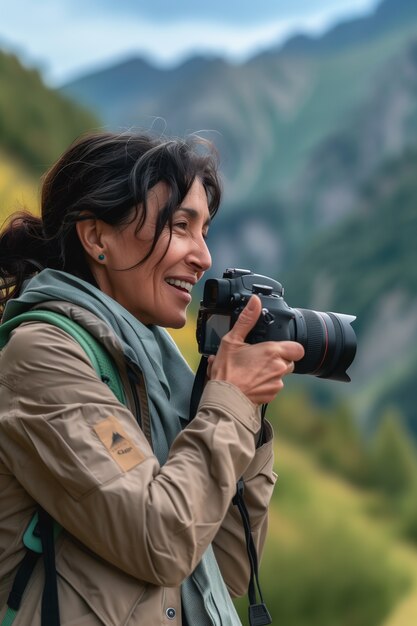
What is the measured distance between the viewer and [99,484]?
1.81 meters

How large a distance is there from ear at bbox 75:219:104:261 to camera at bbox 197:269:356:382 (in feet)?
0.70

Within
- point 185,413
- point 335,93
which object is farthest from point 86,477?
point 335,93

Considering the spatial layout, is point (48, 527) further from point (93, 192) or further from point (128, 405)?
point (93, 192)

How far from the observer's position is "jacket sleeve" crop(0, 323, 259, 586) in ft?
5.95

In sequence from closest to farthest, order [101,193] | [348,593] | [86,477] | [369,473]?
[86,477] < [101,193] < [348,593] < [369,473]

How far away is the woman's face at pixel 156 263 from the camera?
2.16m

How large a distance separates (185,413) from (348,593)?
Answer: 29.0 feet

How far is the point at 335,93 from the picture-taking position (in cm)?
10550

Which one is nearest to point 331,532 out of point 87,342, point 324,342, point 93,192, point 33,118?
point 33,118

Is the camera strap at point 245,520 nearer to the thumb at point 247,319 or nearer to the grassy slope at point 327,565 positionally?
the thumb at point 247,319

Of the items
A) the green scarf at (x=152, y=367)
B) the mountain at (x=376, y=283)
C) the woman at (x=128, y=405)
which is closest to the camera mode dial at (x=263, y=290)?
the woman at (x=128, y=405)

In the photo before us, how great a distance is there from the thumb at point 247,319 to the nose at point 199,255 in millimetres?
164

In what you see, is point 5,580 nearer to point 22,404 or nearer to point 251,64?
point 22,404

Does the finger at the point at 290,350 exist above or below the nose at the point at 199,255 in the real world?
below
